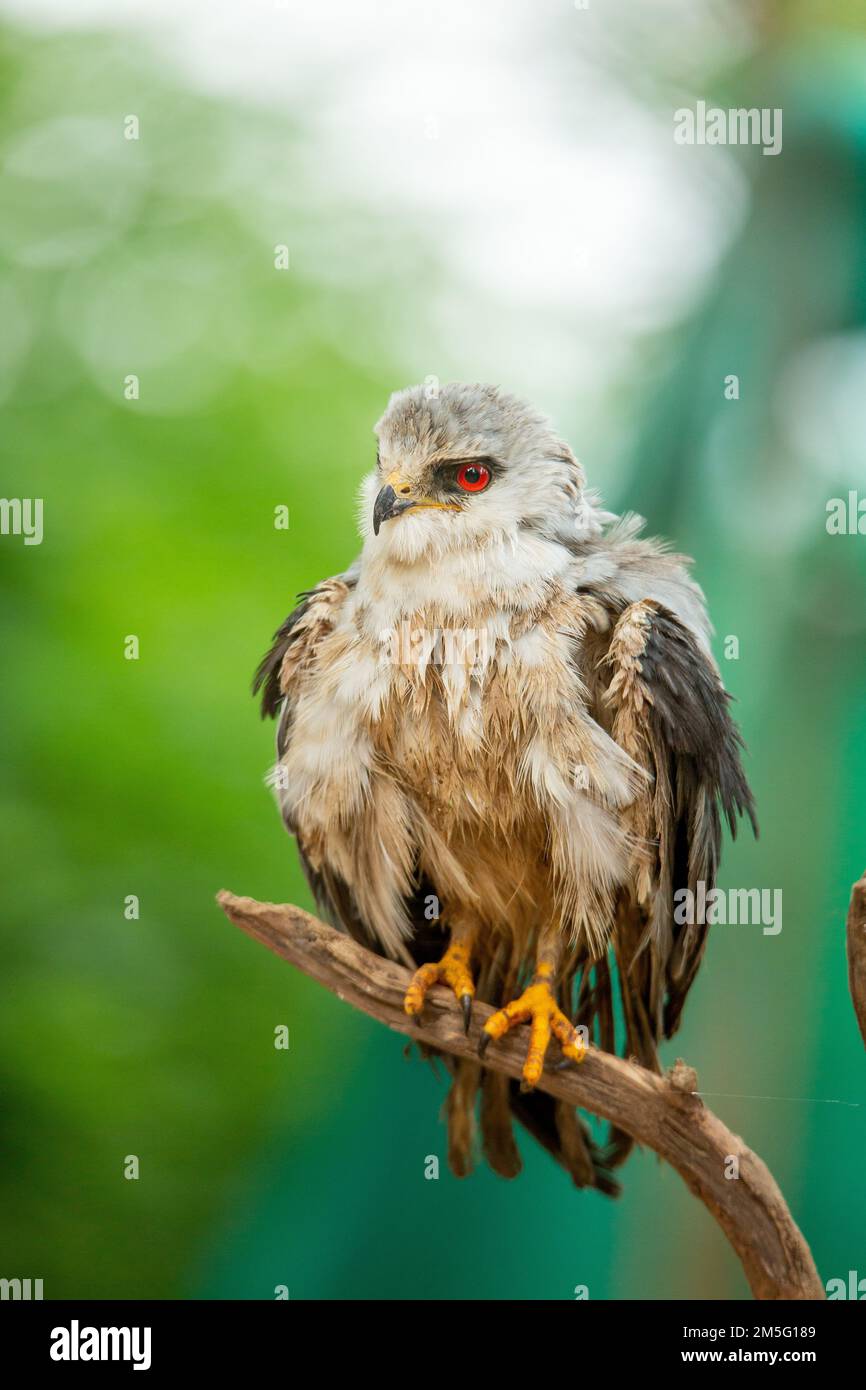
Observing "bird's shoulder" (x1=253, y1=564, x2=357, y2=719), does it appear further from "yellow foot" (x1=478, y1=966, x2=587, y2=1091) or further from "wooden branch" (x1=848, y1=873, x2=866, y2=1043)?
"wooden branch" (x1=848, y1=873, x2=866, y2=1043)

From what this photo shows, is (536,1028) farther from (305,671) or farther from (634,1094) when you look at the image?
(305,671)

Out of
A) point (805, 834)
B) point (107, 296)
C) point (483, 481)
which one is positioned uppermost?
point (107, 296)

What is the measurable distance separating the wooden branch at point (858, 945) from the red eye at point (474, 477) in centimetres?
89

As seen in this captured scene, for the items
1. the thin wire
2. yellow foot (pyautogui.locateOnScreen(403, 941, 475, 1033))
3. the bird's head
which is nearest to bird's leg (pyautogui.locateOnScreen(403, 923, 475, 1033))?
yellow foot (pyautogui.locateOnScreen(403, 941, 475, 1033))

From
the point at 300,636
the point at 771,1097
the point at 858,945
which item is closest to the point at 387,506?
the point at 300,636

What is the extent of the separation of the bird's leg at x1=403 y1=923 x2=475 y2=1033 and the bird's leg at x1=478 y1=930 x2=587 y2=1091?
0.05 meters

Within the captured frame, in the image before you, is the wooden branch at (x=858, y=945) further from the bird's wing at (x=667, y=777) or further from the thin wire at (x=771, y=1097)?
the thin wire at (x=771, y=1097)

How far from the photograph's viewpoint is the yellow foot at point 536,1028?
183 cm

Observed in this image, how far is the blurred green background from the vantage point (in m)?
2.33

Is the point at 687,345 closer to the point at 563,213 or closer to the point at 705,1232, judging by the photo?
the point at 563,213

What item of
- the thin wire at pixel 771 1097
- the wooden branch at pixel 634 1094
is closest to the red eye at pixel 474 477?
the wooden branch at pixel 634 1094
